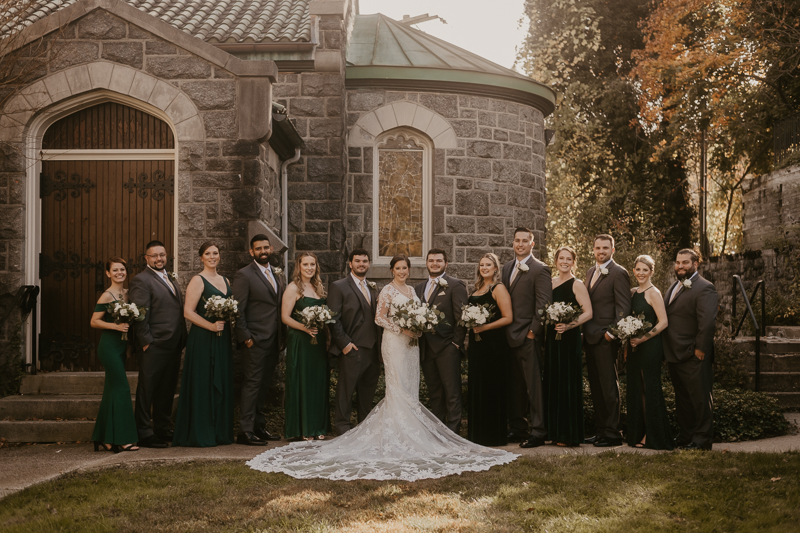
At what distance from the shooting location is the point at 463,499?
18.1ft

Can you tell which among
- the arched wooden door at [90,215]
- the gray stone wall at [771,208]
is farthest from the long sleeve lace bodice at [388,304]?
the gray stone wall at [771,208]

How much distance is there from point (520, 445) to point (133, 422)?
3.77 meters

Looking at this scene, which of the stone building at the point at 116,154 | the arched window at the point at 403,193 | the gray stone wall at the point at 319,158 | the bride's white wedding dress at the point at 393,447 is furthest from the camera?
the arched window at the point at 403,193

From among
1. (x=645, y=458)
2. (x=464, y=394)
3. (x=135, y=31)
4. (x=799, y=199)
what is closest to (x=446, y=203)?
(x=464, y=394)

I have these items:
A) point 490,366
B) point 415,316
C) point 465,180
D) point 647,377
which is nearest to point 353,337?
point 415,316

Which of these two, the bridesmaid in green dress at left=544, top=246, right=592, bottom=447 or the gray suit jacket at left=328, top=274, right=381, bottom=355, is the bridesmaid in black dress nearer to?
the bridesmaid in green dress at left=544, top=246, right=592, bottom=447

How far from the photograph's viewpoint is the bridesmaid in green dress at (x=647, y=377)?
7.28 m

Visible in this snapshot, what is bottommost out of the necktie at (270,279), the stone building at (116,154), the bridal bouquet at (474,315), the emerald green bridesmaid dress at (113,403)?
the emerald green bridesmaid dress at (113,403)

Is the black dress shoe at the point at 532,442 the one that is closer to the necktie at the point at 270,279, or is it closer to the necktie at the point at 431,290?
the necktie at the point at 431,290

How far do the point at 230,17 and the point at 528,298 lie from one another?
683 cm

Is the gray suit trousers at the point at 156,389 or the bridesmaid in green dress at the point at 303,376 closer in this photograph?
the gray suit trousers at the point at 156,389

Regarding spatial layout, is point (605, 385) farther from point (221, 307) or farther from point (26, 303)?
point (26, 303)

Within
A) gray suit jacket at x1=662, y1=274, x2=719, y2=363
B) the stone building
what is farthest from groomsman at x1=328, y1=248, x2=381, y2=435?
gray suit jacket at x1=662, y1=274, x2=719, y2=363

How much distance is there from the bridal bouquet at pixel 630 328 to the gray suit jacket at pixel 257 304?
135 inches
